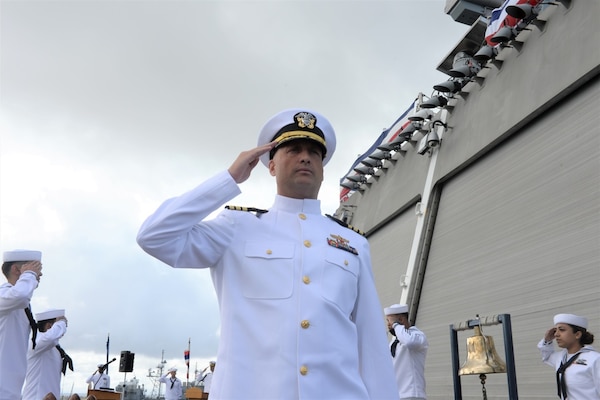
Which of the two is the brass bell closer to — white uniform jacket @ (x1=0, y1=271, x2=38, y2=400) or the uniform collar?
the uniform collar

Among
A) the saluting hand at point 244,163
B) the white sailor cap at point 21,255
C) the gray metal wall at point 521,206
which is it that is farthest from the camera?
the gray metal wall at point 521,206

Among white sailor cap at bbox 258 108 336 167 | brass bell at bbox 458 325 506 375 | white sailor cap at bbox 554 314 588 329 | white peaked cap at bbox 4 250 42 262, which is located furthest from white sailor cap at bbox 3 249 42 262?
white sailor cap at bbox 554 314 588 329

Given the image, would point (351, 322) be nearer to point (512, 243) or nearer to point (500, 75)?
point (512, 243)

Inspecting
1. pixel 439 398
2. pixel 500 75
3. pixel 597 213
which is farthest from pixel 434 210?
pixel 597 213

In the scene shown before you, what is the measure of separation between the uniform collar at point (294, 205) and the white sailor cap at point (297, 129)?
22 cm

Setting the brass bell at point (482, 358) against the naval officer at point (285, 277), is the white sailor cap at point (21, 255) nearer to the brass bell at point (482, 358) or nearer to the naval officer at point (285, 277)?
the naval officer at point (285, 277)

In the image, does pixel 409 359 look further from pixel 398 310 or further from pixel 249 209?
pixel 249 209

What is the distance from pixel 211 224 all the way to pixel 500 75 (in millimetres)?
9032

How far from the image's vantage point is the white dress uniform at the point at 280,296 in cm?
179

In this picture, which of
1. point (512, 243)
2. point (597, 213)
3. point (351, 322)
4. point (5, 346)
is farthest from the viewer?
point (512, 243)

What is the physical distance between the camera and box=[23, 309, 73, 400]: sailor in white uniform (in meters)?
5.87

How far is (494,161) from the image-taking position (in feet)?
31.5

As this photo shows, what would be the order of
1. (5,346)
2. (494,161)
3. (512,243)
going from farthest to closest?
(494,161)
(512,243)
(5,346)

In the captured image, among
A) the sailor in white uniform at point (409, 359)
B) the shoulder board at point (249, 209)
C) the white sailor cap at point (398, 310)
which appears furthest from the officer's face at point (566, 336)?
the shoulder board at point (249, 209)
